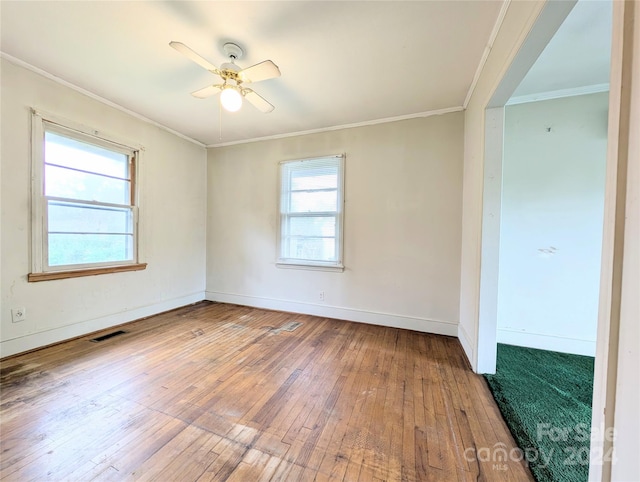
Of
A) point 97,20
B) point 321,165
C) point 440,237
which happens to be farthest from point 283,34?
point 440,237

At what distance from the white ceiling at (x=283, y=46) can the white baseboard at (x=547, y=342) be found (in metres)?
2.49

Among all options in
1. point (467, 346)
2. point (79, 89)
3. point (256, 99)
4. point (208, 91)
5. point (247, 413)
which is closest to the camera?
point (247, 413)

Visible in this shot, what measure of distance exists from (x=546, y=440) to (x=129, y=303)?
4.16 m

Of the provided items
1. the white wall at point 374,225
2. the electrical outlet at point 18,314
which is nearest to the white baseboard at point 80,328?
the electrical outlet at point 18,314

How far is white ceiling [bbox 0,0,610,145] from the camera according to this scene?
1.62 meters

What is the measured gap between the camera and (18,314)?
7.27 feet

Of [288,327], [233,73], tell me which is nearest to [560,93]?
[233,73]

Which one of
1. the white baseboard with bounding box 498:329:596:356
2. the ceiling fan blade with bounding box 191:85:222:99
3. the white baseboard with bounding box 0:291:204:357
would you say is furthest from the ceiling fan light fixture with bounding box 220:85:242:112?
the white baseboard with bounding box 498:329:596:356

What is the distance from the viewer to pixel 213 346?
2.50 metres

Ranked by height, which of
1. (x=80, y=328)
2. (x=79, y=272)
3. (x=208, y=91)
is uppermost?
(x=208, y=91)

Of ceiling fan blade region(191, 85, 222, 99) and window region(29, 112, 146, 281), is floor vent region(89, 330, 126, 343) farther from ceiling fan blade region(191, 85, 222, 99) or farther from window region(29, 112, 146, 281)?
ceiling fan blade region(191, 85, 222, 99)

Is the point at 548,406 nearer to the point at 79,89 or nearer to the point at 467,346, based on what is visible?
the point at 467,346

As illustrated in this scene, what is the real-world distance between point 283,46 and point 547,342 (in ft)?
12.2

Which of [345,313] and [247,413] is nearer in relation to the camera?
[247,413]
